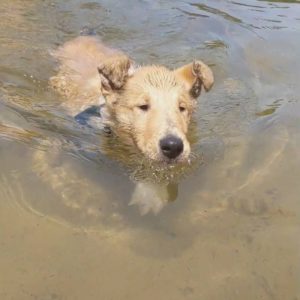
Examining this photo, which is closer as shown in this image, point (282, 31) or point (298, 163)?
point (298, 163)

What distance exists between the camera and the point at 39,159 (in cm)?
485

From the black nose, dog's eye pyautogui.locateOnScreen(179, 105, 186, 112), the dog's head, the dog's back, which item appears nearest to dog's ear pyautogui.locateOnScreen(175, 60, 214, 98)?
the dog's head

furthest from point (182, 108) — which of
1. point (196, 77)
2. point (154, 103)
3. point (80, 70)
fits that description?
point (80, 70)

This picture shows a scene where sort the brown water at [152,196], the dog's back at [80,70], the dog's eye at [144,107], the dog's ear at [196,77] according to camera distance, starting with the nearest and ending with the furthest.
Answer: the brown water at [152,196] → the dog's eye at [144,107] → the dog's ear at [196,77] → the dog's back at [80,70]

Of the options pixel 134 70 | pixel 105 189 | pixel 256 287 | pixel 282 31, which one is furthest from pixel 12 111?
pixel 282 31

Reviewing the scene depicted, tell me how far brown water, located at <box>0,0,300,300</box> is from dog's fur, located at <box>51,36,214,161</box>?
345 millimetres

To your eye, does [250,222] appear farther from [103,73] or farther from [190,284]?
[103,73]

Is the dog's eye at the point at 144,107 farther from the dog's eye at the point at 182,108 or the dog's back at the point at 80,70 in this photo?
the dog's back at the point at 80,70

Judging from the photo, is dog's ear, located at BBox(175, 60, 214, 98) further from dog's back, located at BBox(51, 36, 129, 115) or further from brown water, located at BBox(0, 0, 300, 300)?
dog's back, located at BBox(51, 36, 129, 115)

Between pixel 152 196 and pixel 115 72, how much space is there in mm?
1567

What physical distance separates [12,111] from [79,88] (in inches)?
42.8

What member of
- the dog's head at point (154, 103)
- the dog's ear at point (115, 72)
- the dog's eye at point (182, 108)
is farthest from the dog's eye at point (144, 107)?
the dog's ear at point (115, 72)

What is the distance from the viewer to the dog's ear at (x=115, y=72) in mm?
5305

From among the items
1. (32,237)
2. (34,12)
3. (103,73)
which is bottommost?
(34,12)
